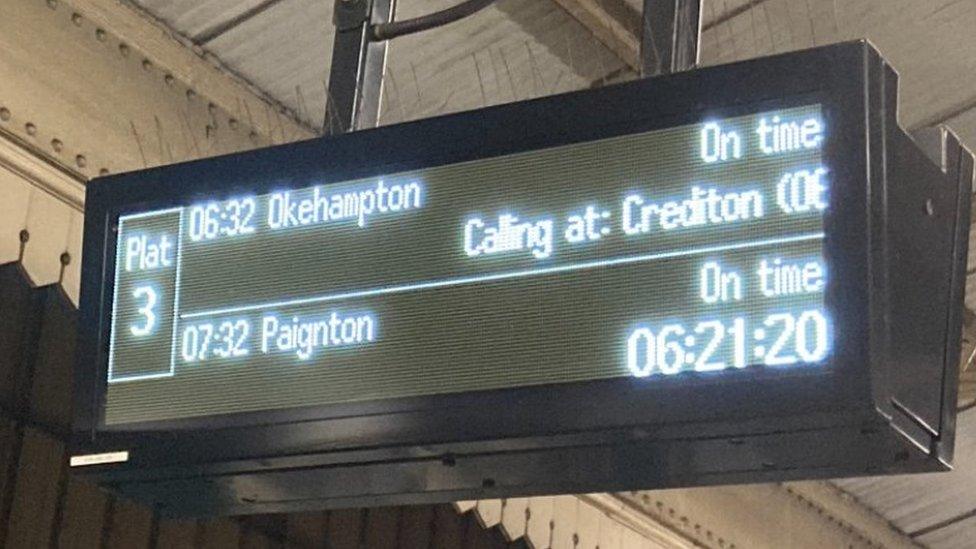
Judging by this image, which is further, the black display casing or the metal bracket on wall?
the metal bracket on wall

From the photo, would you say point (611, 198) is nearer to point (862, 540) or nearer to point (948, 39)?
point (948, 39)

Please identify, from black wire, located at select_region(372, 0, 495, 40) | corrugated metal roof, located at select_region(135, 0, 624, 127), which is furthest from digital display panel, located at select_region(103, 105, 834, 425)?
corrugated metal roof, located at select_region(135, 0, 624, 127)

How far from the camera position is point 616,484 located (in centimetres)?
337

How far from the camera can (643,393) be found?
3076 mm

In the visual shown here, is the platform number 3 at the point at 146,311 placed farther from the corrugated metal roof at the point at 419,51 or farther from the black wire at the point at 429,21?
the corrugated metal roof at the point at 419,51

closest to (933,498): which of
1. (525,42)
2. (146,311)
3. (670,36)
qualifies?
(525,42)

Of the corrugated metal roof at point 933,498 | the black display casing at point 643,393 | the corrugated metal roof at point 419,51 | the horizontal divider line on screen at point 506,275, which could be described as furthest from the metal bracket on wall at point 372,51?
the corrugated metal roof at point 933,498

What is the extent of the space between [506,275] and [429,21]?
0.81 m

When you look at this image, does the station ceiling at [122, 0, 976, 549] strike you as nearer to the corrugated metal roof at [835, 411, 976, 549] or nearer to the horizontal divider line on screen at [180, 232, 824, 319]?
the horizontal divider line on screen at [180, 232, 824, 319]

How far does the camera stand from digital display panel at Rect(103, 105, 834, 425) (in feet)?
10.1

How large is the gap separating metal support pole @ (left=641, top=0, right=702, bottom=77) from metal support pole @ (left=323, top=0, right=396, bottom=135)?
2.14ft

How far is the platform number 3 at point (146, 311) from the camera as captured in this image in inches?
141

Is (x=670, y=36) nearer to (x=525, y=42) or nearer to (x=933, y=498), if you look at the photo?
(x=525, y=42)

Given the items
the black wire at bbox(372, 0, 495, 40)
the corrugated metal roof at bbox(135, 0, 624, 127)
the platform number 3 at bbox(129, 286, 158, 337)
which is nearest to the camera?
the platform number 3 at bbox(129, 286, 158, 337)
